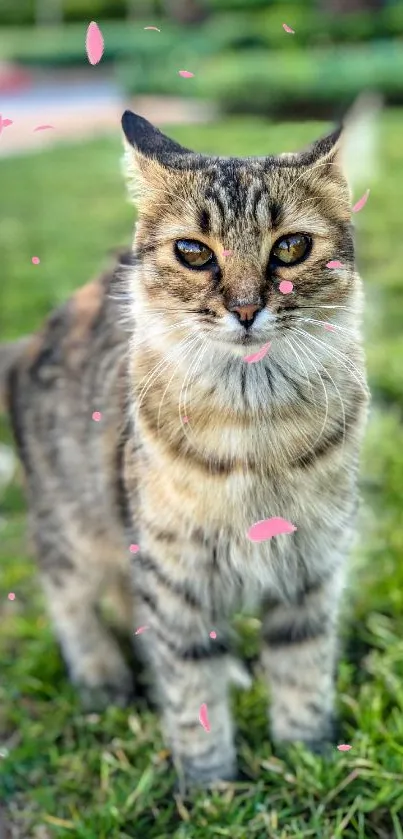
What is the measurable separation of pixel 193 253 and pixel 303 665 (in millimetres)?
747

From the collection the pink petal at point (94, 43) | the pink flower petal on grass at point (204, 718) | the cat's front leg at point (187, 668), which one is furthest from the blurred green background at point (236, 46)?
the pink flower petal on grass at point (204, 718)

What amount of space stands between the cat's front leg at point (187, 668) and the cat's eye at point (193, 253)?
0.49m

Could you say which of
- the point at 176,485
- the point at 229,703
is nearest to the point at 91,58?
the point at 176,485

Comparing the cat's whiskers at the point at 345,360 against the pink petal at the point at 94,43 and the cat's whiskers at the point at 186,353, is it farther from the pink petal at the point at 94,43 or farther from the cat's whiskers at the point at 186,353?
the pink petal at the point at 94,43

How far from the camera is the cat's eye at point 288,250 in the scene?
41.4 inches

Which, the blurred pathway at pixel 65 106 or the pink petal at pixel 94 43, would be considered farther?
the blurred pathway at pixel 65 106

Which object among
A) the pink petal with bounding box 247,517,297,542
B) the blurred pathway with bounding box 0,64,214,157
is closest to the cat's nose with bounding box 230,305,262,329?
the pink petal with bounding box 247,517,297,542

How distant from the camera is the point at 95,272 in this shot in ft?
6.77

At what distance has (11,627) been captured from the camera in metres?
2.00

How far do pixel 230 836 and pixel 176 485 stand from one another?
53 centimetres

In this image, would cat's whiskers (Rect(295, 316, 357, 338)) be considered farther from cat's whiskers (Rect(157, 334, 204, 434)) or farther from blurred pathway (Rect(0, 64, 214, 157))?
blurred pathway (Rect(0, 64, 214, 157))

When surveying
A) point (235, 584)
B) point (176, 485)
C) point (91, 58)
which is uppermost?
point (91, 58)

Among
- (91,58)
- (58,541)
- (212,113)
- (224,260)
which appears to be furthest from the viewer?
(212,113)

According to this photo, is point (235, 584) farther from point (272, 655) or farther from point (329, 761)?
point (329, 761)
